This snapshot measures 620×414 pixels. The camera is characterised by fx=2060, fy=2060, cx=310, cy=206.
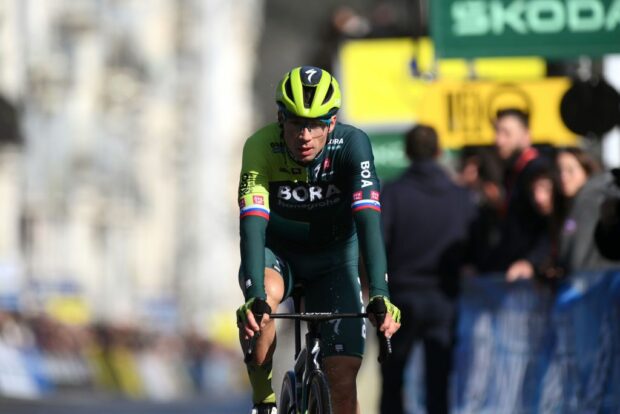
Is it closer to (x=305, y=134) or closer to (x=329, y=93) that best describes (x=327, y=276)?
(x=305, y=134)

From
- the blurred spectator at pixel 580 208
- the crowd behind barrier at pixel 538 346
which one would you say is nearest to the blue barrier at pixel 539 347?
the crowd behind barrier at pixel 538 346

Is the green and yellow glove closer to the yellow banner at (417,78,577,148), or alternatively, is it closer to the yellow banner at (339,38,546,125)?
the yellow banner at (417,78,577,148)

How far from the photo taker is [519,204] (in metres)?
13.2

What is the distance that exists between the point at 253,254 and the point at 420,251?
14.3 feet

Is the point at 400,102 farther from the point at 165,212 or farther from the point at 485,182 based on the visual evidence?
the point at 165,212

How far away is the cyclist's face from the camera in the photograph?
909 cm

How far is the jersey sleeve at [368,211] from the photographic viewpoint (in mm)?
8930

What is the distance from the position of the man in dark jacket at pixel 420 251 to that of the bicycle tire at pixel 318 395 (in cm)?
413

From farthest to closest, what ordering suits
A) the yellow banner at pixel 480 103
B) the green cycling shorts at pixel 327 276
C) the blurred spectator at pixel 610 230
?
the yellow banner at pixel 480 103
the blurred spectator at pixel 610 230
the green cycling shorts at pixel 327 276

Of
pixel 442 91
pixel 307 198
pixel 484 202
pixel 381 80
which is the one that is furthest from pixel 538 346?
pixel 381 80

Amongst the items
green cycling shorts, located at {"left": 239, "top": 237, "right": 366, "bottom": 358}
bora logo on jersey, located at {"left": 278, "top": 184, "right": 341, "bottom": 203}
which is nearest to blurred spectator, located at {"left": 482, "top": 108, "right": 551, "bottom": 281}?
green cycling shorts, located at {"left": 239, "top": 237, "right": 366, "bottom": 358}

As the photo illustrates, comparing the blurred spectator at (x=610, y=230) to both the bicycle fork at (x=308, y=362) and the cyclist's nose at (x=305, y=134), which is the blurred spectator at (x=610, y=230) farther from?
the cyclist's nose at (x=305, y=134)

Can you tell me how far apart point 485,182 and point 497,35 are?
109 cm

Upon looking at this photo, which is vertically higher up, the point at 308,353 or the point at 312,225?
the point at 312,225
